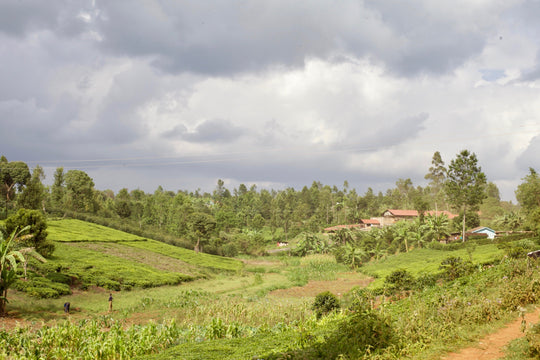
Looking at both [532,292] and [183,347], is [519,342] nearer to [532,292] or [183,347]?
[532,292]

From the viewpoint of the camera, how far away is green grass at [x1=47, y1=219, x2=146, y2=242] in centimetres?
3278

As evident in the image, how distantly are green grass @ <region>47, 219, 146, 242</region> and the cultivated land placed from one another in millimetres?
233

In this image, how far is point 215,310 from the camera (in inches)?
585

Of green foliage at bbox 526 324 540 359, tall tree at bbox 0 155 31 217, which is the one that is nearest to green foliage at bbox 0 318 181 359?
green foliage at bbox 526 324 540 359

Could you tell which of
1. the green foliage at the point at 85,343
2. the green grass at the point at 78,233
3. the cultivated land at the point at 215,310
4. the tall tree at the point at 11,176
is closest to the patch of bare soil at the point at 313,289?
the cultivated land at the point at 215,310

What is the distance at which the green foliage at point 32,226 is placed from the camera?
22031 millimetres

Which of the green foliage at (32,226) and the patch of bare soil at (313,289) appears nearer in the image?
the green foliage at (32,226)

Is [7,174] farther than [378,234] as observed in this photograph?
No

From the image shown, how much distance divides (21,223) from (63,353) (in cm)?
1762

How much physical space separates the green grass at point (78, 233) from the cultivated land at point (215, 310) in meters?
0.23

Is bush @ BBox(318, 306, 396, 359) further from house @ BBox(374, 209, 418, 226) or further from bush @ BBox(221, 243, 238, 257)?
house @ BBox(374, 209, 418, 226)

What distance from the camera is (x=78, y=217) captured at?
46781 millimetres

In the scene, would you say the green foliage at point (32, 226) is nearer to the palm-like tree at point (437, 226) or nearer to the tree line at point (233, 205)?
the tree line at point (233, 205)

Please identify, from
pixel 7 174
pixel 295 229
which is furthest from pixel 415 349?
pixel 295 229
